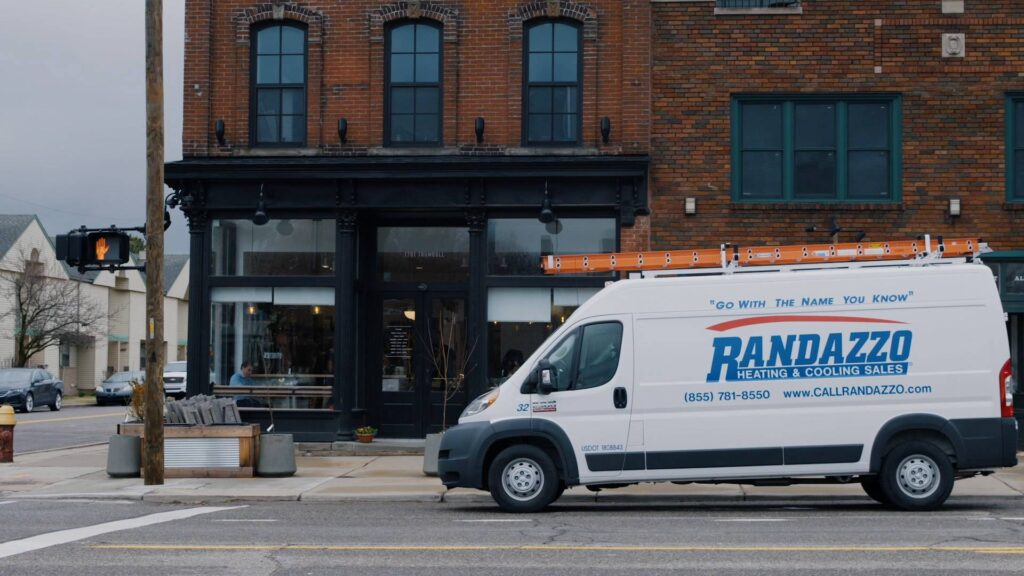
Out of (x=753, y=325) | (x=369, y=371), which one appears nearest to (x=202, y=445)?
(x=369, y=371)

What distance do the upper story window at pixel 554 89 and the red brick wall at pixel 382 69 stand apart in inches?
8.4

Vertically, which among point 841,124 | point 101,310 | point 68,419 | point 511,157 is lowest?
point 68,419

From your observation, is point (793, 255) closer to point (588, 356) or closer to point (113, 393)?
point (588, 356)

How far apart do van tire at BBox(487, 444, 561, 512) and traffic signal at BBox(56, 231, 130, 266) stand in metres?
5.59

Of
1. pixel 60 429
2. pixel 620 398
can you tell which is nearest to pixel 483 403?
pixel 620 398

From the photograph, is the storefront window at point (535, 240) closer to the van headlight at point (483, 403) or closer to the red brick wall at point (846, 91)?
the red brick wall at point (846, 91)

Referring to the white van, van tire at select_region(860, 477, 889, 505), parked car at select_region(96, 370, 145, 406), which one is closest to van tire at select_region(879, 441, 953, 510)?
the white van

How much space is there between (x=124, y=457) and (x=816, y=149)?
11.4 meters

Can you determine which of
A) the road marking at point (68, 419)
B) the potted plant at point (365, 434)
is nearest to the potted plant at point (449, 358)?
the potted plant at point (365, 434)

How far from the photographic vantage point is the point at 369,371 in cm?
2122

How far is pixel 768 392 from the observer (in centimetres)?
1341

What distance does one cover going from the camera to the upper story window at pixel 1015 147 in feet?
65.2

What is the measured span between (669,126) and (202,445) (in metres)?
8.65

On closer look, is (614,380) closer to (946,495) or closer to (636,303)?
(636,303)
